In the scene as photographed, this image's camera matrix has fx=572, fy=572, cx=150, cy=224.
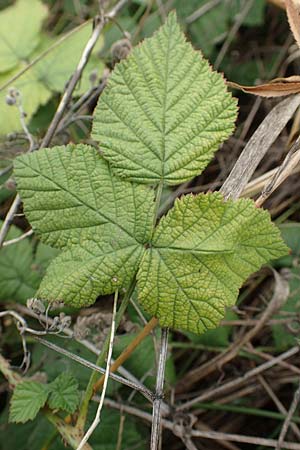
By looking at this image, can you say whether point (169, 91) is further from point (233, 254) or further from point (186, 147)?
point (233, 254)

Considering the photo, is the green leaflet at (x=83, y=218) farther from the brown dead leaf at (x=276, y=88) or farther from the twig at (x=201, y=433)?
the twig at (x=201, y=433)

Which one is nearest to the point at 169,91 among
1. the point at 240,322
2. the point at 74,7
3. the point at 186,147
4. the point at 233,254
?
the point at 186,147

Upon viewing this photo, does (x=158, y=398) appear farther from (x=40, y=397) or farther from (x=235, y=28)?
(x=235, y=28)

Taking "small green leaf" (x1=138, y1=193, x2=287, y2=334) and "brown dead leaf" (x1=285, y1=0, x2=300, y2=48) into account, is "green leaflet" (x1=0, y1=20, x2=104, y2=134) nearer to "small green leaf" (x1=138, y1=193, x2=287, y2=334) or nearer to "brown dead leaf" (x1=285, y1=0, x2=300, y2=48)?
"brown dead leaf" (x1=285, y1=0, x2=300, y2=48)

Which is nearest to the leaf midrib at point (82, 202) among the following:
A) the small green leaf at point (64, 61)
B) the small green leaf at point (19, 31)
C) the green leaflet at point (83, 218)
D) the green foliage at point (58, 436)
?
the green leaflet at point (83, 218)

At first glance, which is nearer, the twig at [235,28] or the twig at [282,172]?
the twig at [282,172]

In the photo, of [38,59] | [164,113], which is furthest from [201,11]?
[164,113]

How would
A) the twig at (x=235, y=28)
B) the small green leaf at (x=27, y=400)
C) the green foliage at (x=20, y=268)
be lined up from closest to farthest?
the small green leaf at (x=27, y=400) < the green foliage at (x=20, y=268) < the twig at (x=235, y=28)

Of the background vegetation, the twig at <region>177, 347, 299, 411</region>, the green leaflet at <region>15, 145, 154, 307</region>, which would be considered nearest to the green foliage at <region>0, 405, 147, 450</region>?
the background vegetation
